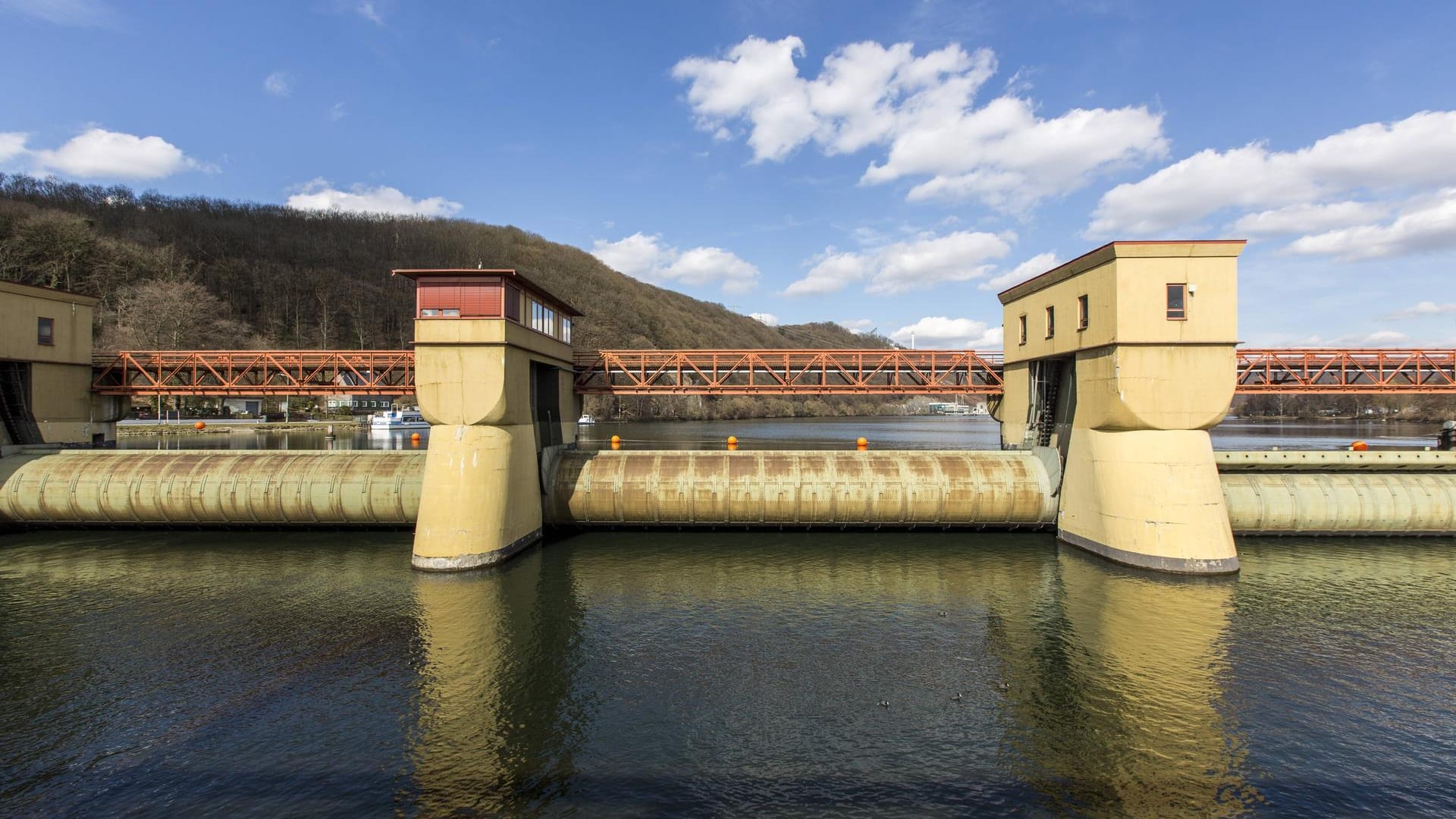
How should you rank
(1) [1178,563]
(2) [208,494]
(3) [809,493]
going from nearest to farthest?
(1) [1178,563] < (3) [809,493] < (2) [208,494]

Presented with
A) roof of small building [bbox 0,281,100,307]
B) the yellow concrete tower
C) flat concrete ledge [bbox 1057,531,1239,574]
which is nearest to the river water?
flat concrete ledge [bbox 1057,531,1239,574]

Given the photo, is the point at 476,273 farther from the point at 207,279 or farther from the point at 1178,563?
the point at 207,279

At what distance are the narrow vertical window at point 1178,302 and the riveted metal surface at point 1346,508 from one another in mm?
11397

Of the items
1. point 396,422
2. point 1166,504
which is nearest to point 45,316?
point 1166,504

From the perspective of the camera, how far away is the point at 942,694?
49.2 feet

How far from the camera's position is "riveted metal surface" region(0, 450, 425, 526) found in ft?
102

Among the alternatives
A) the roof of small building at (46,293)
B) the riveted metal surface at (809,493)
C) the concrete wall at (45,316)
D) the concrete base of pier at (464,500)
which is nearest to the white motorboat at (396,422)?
the concrete wall at (45,316)

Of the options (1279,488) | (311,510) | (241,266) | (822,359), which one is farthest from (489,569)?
(241,266)

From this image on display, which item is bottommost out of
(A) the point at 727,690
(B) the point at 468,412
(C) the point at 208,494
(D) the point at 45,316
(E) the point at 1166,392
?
(A) the point at 727,690

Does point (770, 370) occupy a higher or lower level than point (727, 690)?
higher

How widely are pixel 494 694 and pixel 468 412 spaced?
13034 mm

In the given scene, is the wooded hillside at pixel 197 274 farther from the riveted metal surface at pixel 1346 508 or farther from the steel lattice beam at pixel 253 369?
the riveted metal surface at pixel 1346 508

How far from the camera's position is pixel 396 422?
3878 inches

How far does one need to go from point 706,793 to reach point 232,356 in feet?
136
